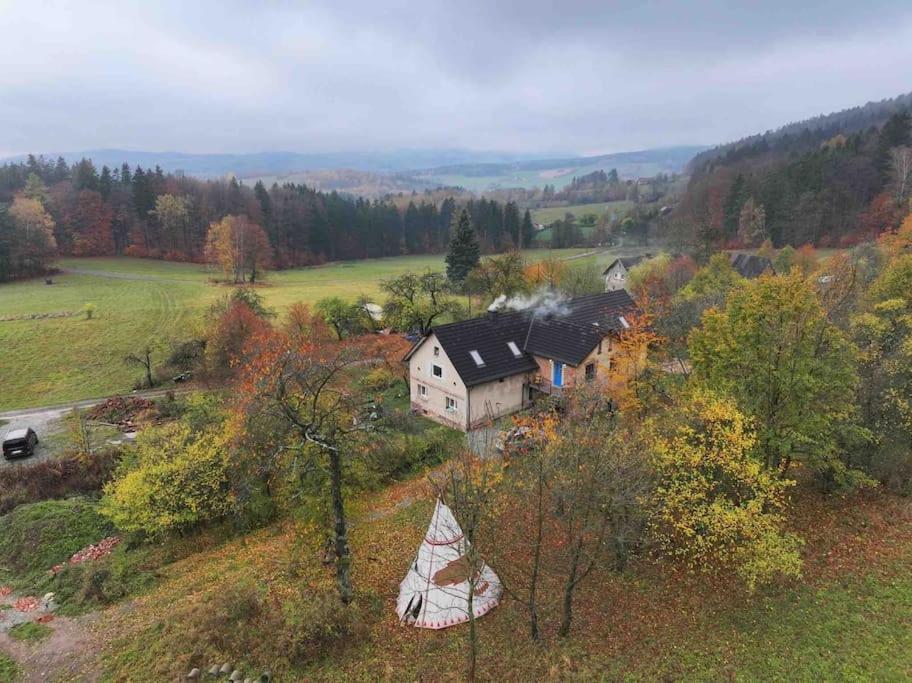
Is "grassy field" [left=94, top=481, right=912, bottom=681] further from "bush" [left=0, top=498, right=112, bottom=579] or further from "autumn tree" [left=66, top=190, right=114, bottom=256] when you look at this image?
"autumn tree" [left=66, top=190, right=114, bottom=256]

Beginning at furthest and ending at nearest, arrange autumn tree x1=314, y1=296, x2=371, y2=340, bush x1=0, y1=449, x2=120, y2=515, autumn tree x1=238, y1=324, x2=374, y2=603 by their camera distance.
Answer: autumn tree x1=314, y1=296, x2=371, y2=340
bush x1=0, y1=449, x2=120, y2=515
autumn tree x1=238, y1=324, x2=374, y2=603

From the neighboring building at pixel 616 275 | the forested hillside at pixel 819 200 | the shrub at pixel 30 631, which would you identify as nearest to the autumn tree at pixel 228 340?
the shrub at pixel 30 631

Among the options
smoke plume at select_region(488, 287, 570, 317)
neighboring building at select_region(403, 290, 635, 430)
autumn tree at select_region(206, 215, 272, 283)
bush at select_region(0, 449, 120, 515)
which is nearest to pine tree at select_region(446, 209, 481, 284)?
autumn tree at select_region(206, 215, 272, 283)

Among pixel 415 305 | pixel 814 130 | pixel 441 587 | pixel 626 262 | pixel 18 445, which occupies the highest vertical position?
pixel 814 130

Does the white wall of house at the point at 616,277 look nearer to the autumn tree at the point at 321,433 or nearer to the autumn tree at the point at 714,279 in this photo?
the autumn tree at the point at 714,279

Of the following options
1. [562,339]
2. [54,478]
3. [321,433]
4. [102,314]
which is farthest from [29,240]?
[321,433]

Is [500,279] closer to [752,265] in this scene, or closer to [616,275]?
[616,275]
